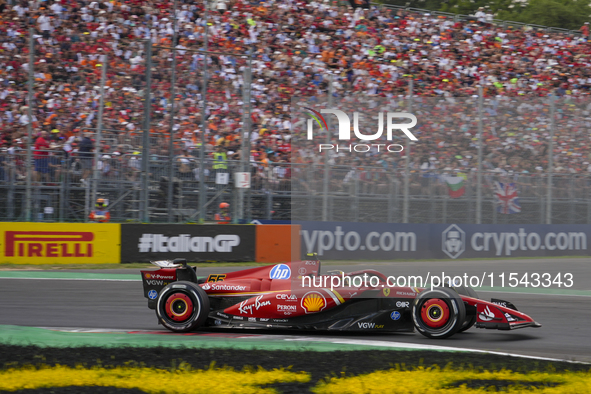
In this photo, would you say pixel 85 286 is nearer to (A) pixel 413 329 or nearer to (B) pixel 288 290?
(B) pixel 288 290

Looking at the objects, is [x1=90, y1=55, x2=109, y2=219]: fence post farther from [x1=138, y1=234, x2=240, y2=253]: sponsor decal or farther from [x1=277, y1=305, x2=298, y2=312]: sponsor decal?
[x1=277, y1=305, x2=298, y2=312]: sponsor decal

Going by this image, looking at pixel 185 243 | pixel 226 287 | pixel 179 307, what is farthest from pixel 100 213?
pixel 226 287

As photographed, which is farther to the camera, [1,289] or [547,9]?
[547,9]

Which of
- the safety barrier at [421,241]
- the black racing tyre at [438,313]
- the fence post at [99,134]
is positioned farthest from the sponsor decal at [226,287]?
the fence post at [99,134]

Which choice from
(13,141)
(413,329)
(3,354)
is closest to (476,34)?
(13,141)

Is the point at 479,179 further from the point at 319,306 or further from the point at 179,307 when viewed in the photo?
the point at 179,307

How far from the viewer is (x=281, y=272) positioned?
22.3 feet

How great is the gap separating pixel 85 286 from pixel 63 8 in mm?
10463

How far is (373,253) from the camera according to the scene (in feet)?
29.7

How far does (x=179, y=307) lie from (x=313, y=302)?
1.33 metres

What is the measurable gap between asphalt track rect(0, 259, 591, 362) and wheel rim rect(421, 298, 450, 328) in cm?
17

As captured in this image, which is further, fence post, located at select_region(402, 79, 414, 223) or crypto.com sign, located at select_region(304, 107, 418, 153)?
fence post, located at select_region(402, 79, 414, 223)

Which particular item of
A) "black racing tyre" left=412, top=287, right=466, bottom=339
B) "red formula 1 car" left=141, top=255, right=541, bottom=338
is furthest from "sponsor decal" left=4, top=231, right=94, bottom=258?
"black racing tyre" left=412, top=287, right=466, bottom=339

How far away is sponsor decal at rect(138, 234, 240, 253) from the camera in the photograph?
45.4 ft
